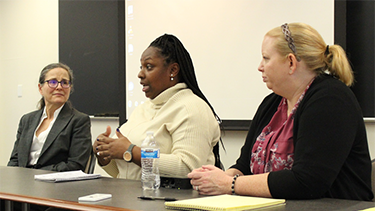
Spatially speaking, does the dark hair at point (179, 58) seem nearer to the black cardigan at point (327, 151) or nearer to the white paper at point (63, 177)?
the white paper at point (63, 177)

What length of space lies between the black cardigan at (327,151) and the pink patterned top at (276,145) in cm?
7

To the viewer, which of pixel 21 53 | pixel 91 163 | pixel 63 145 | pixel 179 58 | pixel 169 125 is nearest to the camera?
pixel 169 125

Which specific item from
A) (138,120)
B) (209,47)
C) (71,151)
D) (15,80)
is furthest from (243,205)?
(15,80)

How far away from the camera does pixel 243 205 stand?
116 cm

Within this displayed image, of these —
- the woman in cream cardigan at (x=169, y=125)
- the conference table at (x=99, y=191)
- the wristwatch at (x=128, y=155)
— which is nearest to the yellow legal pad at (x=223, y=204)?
the conference table at (x=99, y=191)

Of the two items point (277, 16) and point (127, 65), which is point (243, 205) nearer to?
point (277, 16)

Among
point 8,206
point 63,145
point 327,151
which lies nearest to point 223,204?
point 327,151

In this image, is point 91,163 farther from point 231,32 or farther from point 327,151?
point 231,32

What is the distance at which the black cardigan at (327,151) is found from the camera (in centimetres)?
137

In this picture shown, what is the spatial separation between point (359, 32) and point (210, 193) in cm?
207

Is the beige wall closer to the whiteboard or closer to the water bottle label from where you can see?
the whiteboard

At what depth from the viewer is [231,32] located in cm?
352

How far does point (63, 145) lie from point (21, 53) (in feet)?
10.2

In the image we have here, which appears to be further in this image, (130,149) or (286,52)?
(130,149)
